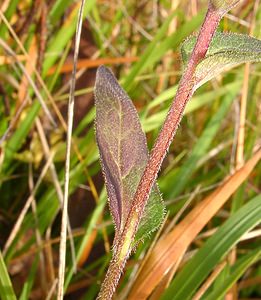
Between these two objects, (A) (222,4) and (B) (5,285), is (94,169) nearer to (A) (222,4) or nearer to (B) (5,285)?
(B) (5,285)

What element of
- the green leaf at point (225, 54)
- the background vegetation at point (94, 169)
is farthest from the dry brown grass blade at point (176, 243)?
the green leaf at point (225, 54)

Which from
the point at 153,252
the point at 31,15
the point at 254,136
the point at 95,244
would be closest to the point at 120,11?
the point at 31,15

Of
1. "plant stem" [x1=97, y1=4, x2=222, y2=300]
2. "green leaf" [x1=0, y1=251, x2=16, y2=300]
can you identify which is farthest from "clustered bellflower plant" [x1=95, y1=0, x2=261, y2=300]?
"green leaf" [x1=0, y1=251, x2=16, y2=300]

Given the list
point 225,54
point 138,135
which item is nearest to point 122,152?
point 138,135

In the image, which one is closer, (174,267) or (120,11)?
(174,267)

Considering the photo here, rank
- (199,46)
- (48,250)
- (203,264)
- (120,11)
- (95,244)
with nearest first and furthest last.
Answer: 1. (199,46)
2. (203,264)
3. (48,250)
4. (95,244)
5. (120,11)

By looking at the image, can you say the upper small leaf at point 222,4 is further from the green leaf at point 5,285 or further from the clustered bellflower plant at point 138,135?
the green leaf at point 5,285

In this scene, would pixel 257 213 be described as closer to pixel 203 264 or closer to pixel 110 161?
pixel 203 264
